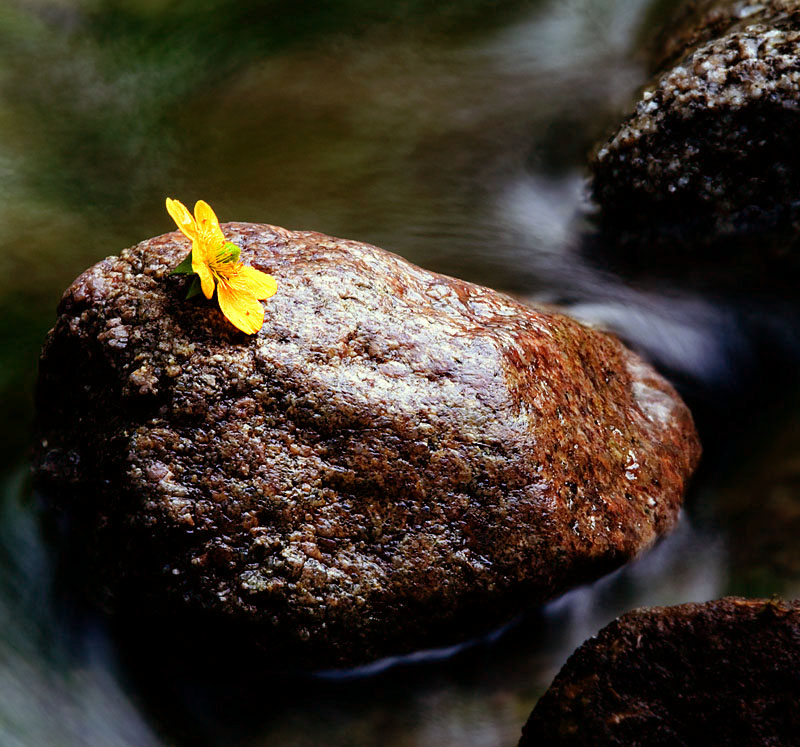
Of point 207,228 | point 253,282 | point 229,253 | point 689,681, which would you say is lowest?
point 689,681

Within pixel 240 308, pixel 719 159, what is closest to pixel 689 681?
pixel 240 308

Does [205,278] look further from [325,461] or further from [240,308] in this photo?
[325,461]

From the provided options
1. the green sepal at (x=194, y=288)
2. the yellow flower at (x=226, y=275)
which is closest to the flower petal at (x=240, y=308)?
the yellow flower at (x=226, y=275)

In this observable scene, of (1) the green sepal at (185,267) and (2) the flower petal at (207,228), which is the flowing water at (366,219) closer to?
(1) the green sepal at (185,267)

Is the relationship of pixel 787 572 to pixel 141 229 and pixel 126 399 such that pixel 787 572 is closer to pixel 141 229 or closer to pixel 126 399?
pixel 126 399

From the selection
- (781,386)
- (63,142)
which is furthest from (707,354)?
(63,142)

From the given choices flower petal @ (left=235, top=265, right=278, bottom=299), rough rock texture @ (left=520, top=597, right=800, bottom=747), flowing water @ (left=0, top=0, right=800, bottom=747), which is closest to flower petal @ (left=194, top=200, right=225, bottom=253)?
flower petal @ (left=235, top=265, right=278, bottom=299)
